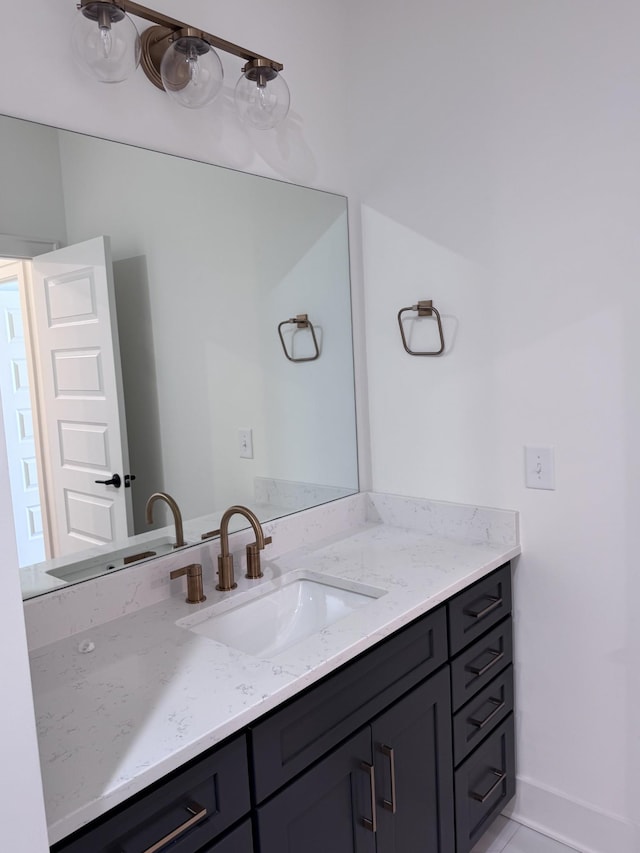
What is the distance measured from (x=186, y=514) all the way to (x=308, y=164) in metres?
1.13

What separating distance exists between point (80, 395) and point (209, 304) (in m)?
0.46

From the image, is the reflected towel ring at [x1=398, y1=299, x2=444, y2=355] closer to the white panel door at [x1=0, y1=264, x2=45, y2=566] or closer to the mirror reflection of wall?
the mirror reflection of wall

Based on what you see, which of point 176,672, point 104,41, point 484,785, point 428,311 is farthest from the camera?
point 428,311

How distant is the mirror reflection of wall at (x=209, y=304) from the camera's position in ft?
4.50

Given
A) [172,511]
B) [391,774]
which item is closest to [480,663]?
[391,774]

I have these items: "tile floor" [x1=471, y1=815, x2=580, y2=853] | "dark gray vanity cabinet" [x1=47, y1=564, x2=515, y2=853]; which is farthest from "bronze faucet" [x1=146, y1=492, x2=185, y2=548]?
"tile floor" [x1=471, y1=815, x2=580, y2=853]

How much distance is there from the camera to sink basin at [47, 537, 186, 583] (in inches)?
54.4

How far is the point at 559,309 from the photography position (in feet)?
5.59

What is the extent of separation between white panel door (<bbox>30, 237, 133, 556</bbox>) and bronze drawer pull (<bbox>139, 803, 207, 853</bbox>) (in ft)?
2.02

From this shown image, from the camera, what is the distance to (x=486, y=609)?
68.0 inches

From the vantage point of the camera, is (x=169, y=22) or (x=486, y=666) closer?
(x=169, y=22)

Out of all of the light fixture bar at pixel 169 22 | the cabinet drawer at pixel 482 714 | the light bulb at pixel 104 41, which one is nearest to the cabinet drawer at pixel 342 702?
the cabinet drawer at pixel 482 714

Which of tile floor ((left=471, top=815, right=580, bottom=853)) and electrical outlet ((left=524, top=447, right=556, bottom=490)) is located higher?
electrical outlet ((left=524, top=447, right=556, bottom=490))

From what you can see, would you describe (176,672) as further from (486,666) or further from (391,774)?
(486,666)
